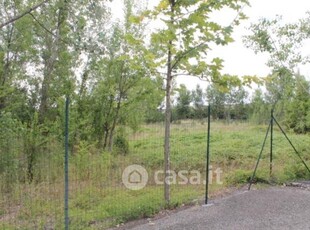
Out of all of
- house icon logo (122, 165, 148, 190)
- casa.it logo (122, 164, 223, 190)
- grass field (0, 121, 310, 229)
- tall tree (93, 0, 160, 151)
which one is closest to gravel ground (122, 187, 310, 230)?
grass field (0, 121, 310, 229)

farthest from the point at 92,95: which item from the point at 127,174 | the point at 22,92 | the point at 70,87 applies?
the point at 127,174

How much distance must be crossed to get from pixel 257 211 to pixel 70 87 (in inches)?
295

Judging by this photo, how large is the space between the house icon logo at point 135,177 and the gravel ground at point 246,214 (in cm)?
118

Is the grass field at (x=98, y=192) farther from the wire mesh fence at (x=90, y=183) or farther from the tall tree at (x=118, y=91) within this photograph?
the tall tree at (x=118, y=91)

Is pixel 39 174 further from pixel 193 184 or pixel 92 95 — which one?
pixel 92 95

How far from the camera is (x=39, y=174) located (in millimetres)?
5719

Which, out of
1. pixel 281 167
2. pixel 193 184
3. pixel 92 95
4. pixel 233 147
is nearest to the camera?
pixel 193 184

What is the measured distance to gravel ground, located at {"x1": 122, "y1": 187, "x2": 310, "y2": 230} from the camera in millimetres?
4777

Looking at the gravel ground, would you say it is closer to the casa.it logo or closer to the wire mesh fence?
the wire mesh fence

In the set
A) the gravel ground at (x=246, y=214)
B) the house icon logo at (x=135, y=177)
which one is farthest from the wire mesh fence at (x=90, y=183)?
the gravel ground at (x=246, y=214)

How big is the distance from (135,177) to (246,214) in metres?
2.18

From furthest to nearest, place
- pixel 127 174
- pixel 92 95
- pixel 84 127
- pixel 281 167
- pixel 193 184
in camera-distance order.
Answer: pixel 92 95, pixel 84 127, pixel 281 167, pixel 193 184, pixel 127 174

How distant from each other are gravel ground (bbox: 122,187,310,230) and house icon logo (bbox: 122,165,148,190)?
3.87 ft

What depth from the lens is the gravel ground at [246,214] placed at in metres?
4.78
